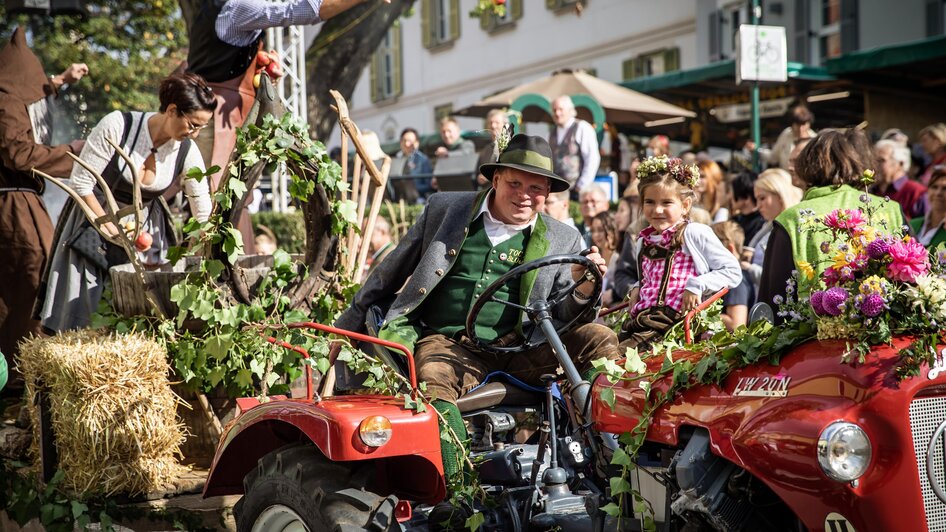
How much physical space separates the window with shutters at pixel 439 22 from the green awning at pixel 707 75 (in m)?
14.9

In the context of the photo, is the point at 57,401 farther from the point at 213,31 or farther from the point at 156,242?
the point at 213,31

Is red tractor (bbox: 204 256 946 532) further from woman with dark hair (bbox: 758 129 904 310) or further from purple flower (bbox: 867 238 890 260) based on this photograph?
woman with dark hair (bbox: 758 129 904 310)

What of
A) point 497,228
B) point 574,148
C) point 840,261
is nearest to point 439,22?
point 574,148

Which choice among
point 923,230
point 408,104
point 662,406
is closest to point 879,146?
point 923,230

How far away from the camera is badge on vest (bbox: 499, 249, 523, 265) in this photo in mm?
4383

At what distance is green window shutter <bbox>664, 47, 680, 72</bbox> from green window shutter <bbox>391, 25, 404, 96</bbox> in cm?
1142

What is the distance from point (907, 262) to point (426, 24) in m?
29.8

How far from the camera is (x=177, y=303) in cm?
483

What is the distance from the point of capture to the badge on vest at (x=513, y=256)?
14.4 ft

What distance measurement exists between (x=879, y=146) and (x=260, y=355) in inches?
218

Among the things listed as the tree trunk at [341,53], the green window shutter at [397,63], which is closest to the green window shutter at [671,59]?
the green window shutter at [397,63]

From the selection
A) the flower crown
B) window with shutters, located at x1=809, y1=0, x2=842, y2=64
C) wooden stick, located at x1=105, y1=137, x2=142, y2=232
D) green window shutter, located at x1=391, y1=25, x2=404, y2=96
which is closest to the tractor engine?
the flower crown

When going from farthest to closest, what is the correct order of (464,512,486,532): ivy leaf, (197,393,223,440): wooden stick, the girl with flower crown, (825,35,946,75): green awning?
(825,35,946,75): green awning, (197,393,223,440): wooden stick, the girl with flower crown, (464,512,486,532): ivy leaf

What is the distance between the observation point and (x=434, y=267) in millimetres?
4328
